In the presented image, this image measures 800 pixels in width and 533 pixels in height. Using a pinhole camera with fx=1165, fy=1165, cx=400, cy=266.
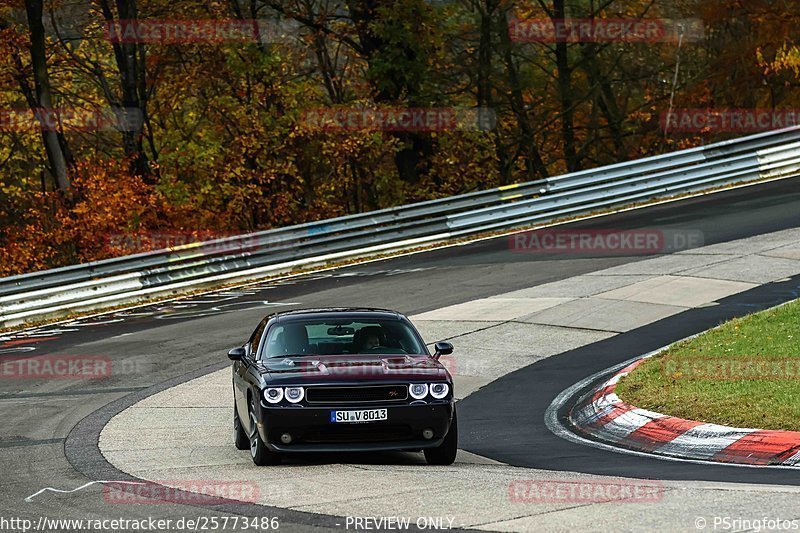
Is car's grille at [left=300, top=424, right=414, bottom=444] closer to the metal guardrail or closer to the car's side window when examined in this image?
the car's side window

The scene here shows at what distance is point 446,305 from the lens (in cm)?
2070

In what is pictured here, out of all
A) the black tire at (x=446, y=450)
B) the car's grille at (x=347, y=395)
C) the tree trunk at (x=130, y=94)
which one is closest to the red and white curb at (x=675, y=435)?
the black tire at (x=446, y=450)

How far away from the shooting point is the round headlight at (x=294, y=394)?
9891mm

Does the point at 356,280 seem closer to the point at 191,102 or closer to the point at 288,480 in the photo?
the point at 288,480

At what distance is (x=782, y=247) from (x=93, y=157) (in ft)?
68.0

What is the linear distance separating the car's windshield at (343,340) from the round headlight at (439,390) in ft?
3.21

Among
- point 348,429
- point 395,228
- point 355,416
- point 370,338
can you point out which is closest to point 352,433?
point 348,429

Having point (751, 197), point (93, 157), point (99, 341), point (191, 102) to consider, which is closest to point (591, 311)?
point (99, 341)

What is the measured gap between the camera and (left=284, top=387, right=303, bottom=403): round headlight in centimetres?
989

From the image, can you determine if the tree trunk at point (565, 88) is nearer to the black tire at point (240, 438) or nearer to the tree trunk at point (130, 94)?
the tree trunk at point (130, 94)

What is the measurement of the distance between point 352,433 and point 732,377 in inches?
186

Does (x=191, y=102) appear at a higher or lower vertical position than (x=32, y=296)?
higher

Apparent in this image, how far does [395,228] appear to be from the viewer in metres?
27.4

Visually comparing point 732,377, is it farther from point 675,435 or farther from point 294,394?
point 294,394
